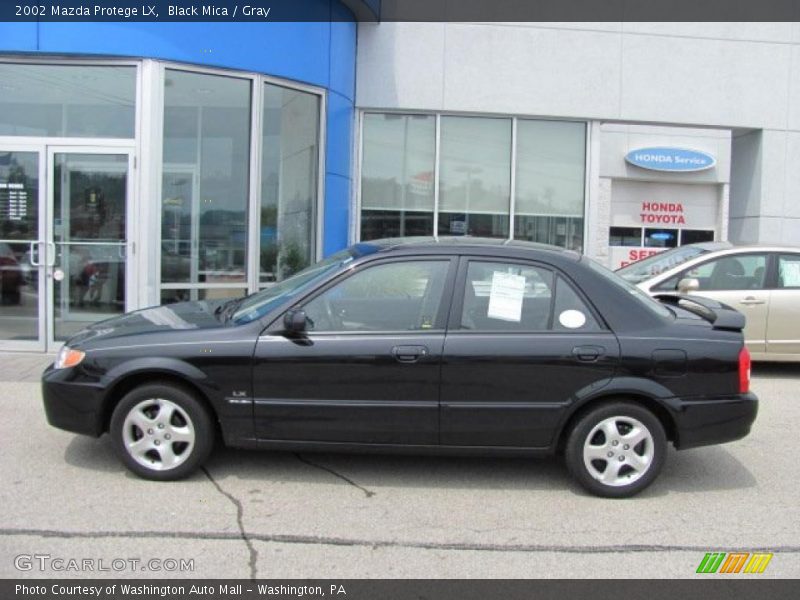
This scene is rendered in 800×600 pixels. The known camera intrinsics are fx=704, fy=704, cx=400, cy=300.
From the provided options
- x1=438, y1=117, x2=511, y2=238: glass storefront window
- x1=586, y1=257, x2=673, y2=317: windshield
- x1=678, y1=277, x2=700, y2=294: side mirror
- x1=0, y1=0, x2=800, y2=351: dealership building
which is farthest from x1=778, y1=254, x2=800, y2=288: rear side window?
x1=438, y1=117, x2=511, y2=238: glass storefront window

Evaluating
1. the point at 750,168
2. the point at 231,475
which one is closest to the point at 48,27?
the point at 231,475

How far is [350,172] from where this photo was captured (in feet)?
37.0

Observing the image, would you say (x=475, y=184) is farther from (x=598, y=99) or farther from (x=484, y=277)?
(x=484, y=277)

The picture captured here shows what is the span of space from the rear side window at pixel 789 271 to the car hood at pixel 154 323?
20.3 feet

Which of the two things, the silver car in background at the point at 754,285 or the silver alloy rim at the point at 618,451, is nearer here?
the silver alloy rim at the point at 618,451

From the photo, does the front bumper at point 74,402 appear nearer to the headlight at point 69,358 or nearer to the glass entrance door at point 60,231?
the headlight at point 69,358

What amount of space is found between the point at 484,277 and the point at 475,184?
7.72 m

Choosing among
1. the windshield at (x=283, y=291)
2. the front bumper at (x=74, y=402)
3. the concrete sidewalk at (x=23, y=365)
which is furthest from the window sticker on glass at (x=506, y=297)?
the concrete sidewalk at (x=23, y=365)

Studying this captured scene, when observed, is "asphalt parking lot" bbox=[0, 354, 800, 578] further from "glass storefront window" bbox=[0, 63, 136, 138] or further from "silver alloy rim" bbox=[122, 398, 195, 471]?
"glass storefront window" bbox=[0, 63, 136, 138]

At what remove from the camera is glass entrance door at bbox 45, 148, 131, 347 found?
840 cm

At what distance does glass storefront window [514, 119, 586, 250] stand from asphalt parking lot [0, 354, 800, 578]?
7176 mm

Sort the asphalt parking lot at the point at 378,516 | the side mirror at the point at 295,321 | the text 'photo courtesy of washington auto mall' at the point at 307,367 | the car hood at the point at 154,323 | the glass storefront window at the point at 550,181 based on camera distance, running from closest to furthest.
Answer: the asphalt parking lot at the point at 378,516, the text 'photo courtesy of washington auto mall' at the point at 307,367, the side mirror at the point at 295,321, the car hood at the point at 154,323, the glass storefront window at the point at 550,181

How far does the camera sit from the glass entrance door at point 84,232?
27.6 ft

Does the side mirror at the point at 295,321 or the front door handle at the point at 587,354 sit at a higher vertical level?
the side mirror at the point at 295,321
